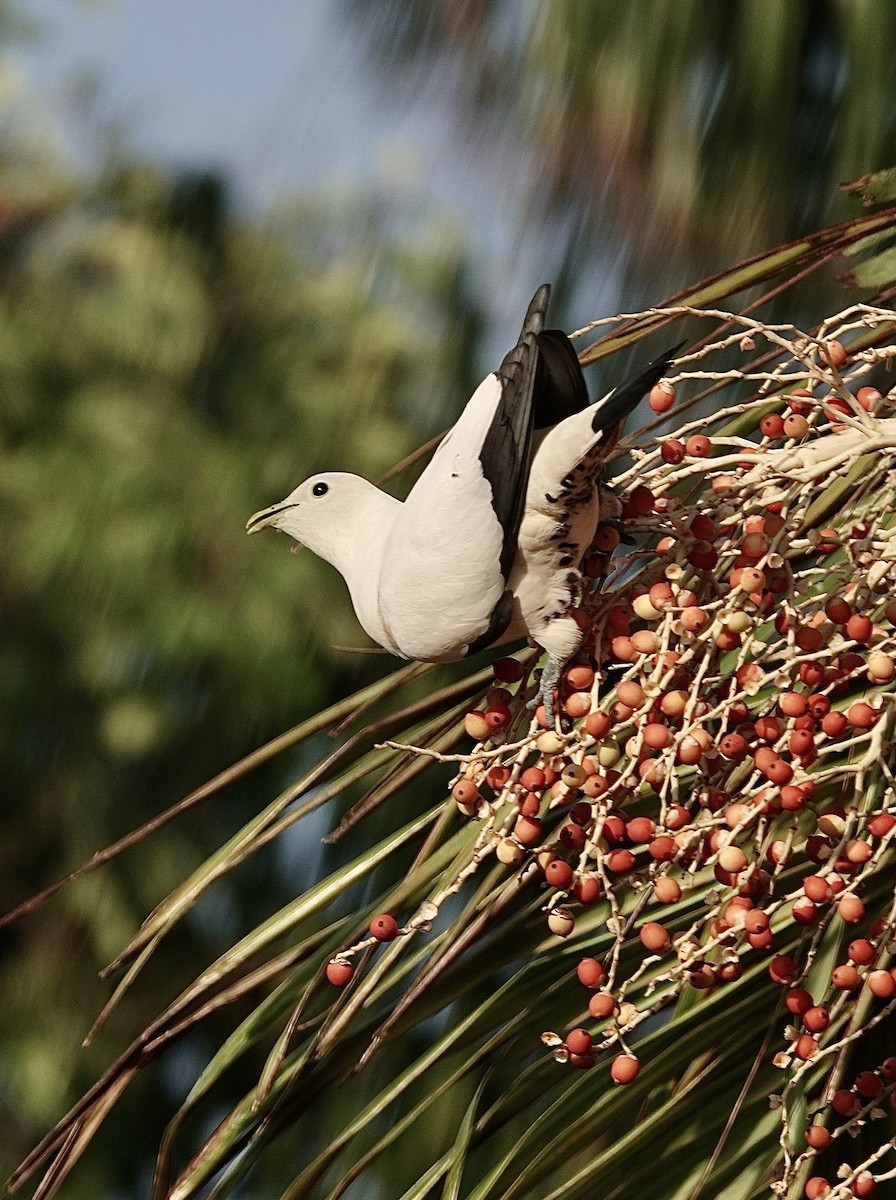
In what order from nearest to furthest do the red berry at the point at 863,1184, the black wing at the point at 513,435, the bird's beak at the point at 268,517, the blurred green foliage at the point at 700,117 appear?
1. the red berry at the point at 863,1184
2. the black wing at the point at 513,435
3. the bird's beak at the point at 268,517
4. the blurred green foliage at the point at 700,117

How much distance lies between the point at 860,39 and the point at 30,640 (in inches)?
47.9

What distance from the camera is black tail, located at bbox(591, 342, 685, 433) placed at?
0.62 m

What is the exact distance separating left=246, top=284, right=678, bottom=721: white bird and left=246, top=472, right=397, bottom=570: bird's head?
5 centimetres

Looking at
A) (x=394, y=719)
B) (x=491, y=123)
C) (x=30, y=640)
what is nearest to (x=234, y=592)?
(x=30, y=640)

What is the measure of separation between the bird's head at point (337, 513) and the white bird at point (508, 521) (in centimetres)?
5

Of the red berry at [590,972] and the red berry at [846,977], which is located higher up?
the red berry at [590,972]

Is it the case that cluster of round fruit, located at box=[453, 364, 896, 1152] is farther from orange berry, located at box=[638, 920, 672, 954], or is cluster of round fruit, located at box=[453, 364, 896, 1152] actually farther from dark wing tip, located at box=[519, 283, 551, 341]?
dark wing tip, located at box=[519, 283, 551, 341]

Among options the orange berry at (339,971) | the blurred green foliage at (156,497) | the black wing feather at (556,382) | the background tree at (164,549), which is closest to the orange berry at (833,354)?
the black wing feather at (556,382)

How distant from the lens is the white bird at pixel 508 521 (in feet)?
2.15

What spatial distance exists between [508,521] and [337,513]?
0.13 metres

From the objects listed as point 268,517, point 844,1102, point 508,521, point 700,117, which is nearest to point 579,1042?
point 844,1102

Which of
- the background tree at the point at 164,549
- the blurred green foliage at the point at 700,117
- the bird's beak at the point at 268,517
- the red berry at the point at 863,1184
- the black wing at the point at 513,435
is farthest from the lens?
the background tree at the point at 164,549

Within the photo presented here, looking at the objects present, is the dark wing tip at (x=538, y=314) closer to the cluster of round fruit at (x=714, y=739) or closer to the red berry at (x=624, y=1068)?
the cluster of round fruit at (x=714, y=739)

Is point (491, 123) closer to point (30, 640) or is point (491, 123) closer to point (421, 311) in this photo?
point (421, 311)
